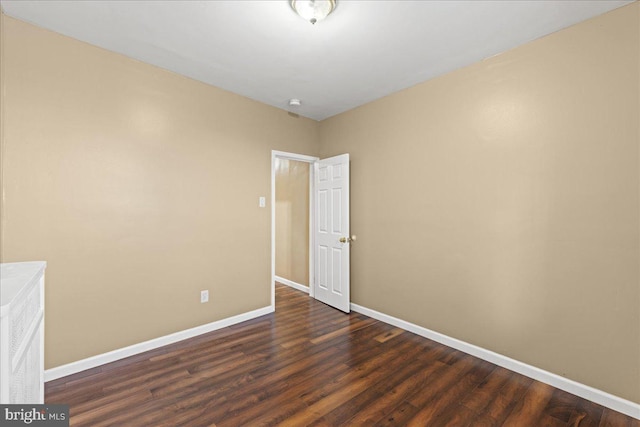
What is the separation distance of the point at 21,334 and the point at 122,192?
5.15 ft

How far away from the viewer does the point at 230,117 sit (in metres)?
3.20

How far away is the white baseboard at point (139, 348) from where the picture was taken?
2.21 meters

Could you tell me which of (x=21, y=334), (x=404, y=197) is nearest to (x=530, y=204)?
(x=404, y=197)

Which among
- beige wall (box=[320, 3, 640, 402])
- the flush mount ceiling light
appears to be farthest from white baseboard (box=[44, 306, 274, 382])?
the flush mount ceiling light

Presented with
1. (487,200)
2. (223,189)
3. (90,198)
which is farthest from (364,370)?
(90,198)

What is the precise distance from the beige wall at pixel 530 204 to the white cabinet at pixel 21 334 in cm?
288

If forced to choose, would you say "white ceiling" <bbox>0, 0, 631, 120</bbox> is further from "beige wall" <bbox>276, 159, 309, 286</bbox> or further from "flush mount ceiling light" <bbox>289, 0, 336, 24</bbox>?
"beige wall" <bbox>276, 159, 309, 286</bbox>

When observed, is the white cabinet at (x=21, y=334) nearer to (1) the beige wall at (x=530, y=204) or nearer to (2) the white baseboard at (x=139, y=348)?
(2) the white baseboard at (x=139, y=348)

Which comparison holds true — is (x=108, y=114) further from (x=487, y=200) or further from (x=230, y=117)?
(x=487, y=200)

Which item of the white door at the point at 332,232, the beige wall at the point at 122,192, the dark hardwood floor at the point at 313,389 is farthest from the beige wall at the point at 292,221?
the dark hardwood floor at the point at 313,389

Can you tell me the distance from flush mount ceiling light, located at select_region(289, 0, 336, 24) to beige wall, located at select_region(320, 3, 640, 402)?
1470 mm

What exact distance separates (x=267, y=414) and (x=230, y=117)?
281cm

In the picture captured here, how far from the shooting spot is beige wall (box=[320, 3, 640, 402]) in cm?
189

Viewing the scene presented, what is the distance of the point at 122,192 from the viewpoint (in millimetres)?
2488
